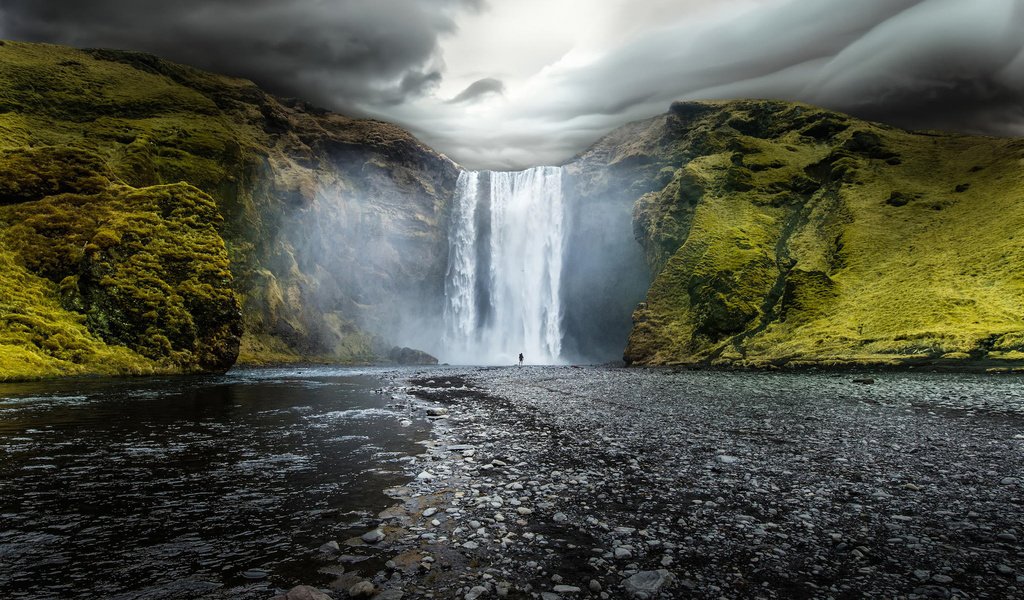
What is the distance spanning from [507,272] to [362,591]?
331 feet

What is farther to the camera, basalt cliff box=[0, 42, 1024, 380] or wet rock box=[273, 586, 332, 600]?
basalt cliff box=[0, 42, 1024, 380]

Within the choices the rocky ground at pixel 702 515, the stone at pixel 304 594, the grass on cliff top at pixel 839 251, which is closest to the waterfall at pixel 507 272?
the grass on cliff top at pixel 839 251

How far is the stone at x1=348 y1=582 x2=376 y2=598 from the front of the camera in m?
4.59

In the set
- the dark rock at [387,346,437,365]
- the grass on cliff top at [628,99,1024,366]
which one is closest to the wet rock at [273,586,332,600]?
the grass on cliff top at [628,99,1024,366]

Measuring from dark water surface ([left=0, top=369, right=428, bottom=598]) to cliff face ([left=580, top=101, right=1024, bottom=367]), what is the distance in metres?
49.5

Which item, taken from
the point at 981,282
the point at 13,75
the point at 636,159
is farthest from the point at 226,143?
the point at 981,282

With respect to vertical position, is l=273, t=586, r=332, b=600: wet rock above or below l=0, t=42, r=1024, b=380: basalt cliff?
below

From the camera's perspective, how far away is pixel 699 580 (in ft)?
16.0

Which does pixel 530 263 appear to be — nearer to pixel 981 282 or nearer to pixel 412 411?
pixel 981 282

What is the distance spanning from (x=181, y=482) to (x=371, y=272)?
11592 cm

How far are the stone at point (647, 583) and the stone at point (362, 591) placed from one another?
253 centimetres

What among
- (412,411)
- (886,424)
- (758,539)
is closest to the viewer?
(758,539)

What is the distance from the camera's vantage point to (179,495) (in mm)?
7715

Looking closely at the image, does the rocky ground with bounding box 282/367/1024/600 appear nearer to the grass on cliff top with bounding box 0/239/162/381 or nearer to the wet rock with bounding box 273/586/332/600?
the wet rock with bounding box 273/586/332/600
